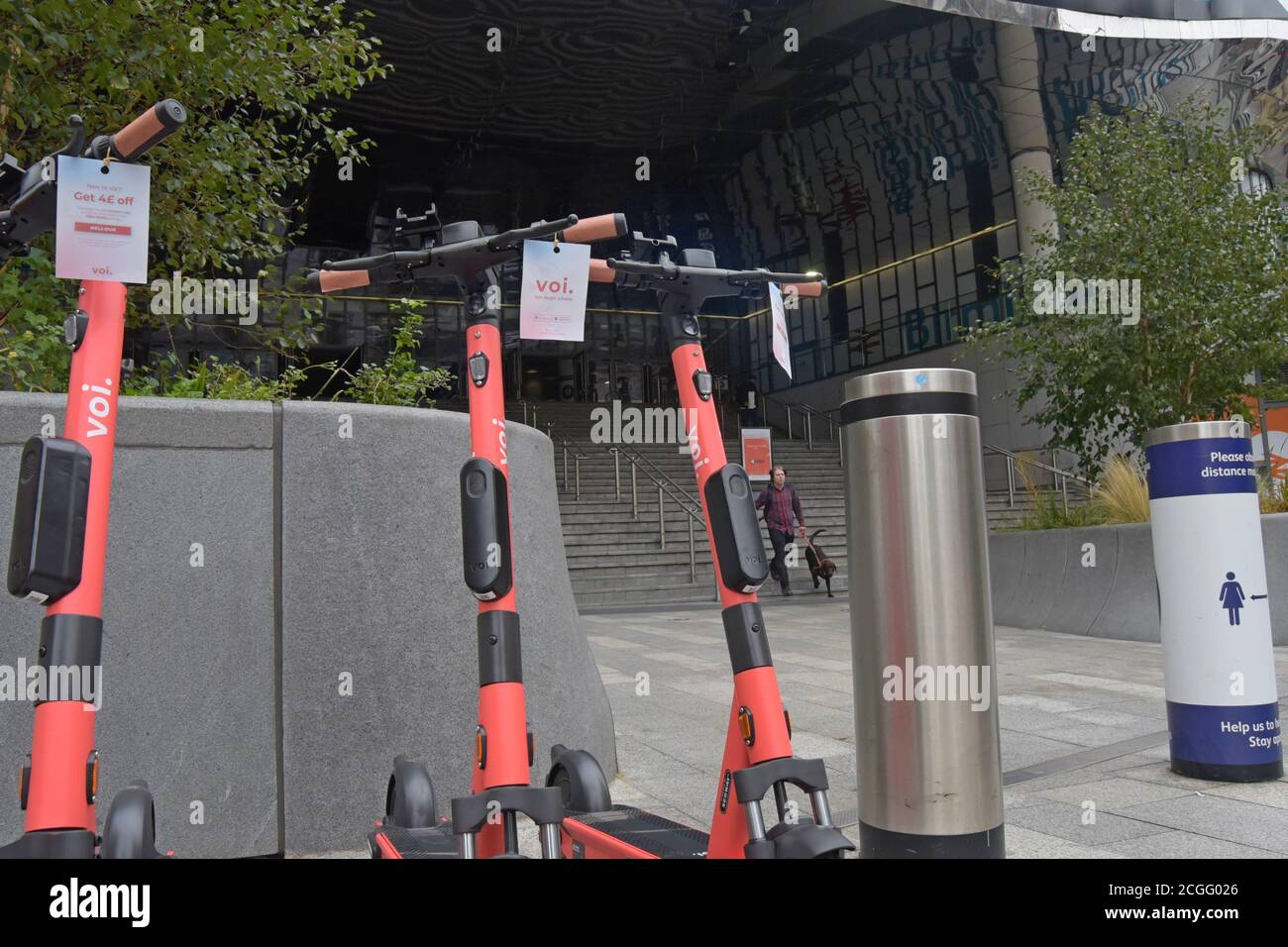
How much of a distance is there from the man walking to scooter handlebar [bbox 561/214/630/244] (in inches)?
449

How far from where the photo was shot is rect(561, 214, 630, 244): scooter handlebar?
287 centimetres

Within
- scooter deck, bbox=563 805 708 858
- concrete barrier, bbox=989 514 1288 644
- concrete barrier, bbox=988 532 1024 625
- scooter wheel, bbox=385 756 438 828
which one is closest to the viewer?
scooter deck, bbox=563 805 708 858

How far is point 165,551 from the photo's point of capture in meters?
3.48

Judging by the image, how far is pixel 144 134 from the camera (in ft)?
7.84

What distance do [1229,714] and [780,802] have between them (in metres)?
2.66

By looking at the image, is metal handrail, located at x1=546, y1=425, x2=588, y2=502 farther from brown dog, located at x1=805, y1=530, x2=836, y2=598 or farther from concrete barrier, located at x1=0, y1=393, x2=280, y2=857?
concrete barrier, located at x1=0, y1=393, x2=280, y2=857

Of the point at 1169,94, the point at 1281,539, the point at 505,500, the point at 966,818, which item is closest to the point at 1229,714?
the point at 966,818

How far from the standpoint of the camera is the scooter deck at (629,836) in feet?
9.11

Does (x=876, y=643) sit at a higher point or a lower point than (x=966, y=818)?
higher
